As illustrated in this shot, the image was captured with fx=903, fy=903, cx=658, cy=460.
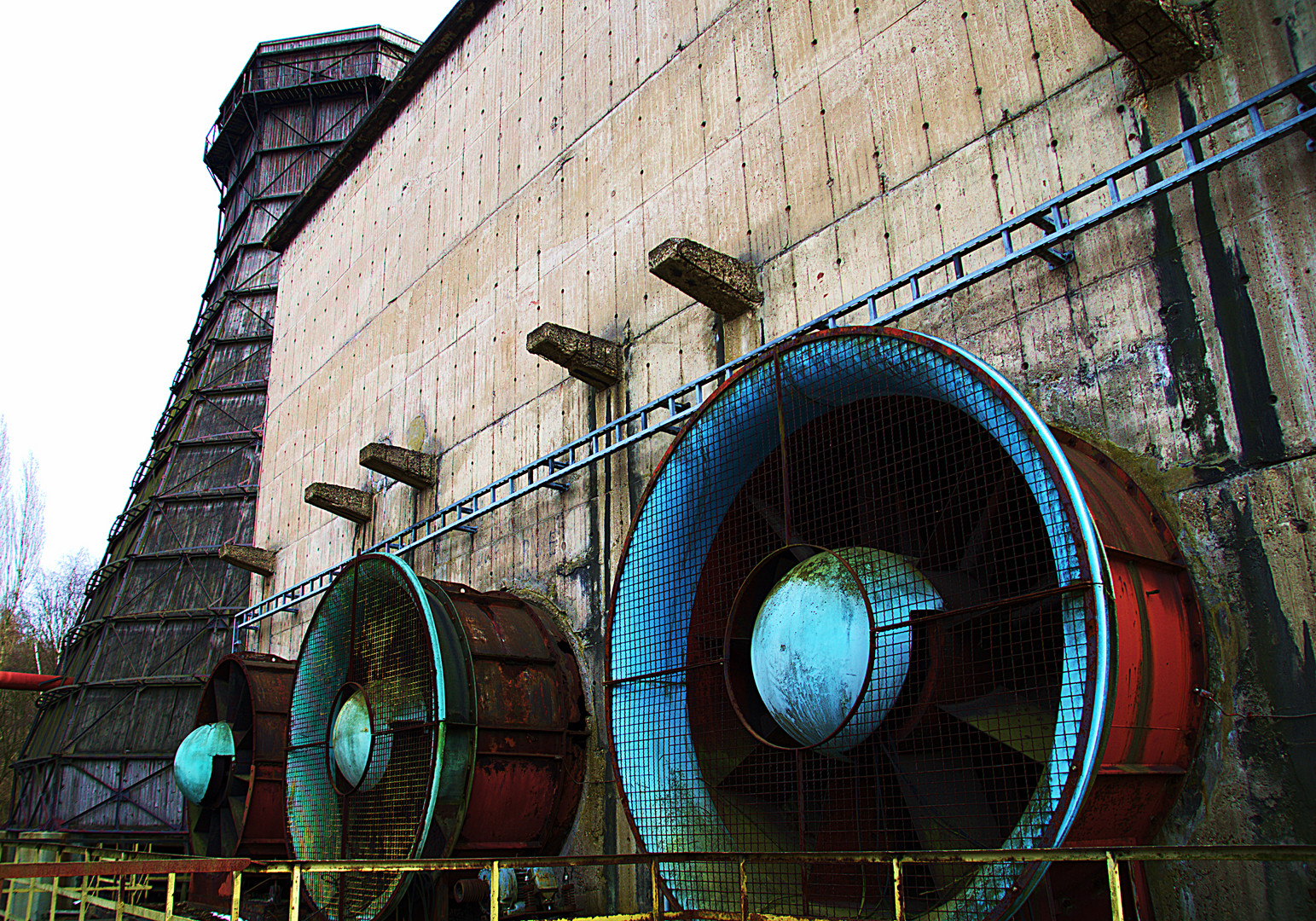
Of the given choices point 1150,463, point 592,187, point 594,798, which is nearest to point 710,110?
point 592,187

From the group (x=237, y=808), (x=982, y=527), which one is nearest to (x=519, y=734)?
(x=982, y=527)

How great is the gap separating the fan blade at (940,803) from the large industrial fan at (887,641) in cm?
2

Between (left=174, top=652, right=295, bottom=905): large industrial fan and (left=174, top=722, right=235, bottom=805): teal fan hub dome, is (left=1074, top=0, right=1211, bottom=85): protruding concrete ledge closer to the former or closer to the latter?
(left=174, top=652, right=295, bottom=905): large industrial fan

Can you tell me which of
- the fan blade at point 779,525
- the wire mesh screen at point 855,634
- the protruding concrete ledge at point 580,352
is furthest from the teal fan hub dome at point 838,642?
the protruding concrete ledge at point 580,352

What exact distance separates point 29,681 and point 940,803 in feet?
63.9

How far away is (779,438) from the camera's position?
4.63m

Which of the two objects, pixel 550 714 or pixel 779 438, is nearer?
pixel 779 438

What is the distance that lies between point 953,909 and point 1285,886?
4.23ft

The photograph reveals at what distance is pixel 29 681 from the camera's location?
17.6 m

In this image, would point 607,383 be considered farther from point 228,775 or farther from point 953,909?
point 228,775

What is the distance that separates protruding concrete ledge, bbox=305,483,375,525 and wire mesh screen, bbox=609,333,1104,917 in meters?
6.46

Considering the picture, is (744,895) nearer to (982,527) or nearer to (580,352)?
(982,527)

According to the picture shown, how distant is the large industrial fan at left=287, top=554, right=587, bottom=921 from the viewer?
235 inches

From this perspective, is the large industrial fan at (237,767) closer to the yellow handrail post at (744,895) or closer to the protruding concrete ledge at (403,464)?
the protruding concrete ledge at (403,464)
